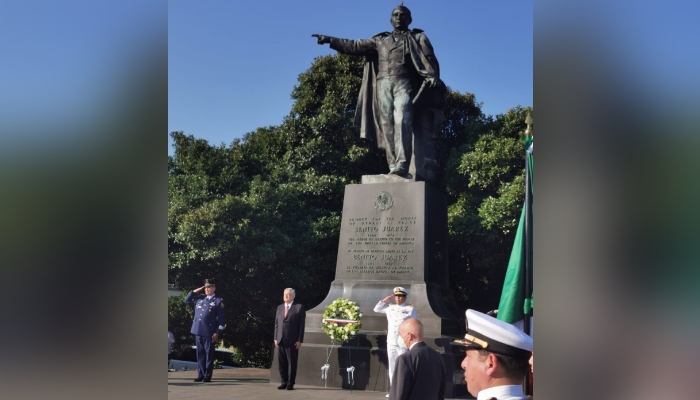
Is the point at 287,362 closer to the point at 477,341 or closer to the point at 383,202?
the point at 383,202

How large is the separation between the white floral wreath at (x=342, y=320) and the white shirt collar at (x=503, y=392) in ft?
26.8

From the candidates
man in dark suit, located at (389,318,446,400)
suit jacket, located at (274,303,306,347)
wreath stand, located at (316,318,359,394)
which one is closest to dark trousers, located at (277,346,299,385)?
suit jacket, located at (274,303,306,347)

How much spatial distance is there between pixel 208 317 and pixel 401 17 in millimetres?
6611

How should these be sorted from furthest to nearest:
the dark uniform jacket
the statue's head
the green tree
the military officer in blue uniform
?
the green tree → the statue's head → the dark uniform jacket → the military officer in blue uniform

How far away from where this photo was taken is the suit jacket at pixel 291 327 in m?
10.7

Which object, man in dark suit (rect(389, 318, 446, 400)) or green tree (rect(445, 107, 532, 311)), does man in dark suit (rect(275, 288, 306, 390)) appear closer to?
man in dark suit (rect(389, 318, 446, 400))

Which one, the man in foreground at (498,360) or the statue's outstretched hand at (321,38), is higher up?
the statue's outstretched hand at (321,38)

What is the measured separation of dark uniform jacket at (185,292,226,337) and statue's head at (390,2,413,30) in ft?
19.9

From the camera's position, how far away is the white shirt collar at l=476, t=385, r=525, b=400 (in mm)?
2291

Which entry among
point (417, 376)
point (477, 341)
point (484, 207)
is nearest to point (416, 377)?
point (417, 376)

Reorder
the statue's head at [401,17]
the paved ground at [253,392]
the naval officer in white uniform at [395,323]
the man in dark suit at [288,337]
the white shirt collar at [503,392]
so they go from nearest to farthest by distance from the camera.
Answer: the white shirt collar at [503,392]
the paved ground at [253,392]
the naval officer in white uniform at [395,323]
the man in dark suit at [288,337]
the statue's head at [401,17]

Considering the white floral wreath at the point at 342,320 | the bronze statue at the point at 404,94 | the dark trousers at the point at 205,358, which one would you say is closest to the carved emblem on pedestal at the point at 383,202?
the bronze statue at the point at 404,94

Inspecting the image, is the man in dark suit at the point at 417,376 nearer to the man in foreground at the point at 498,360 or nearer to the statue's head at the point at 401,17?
the man in foreground at the point at 498,360

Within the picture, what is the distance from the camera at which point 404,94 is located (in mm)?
12445
